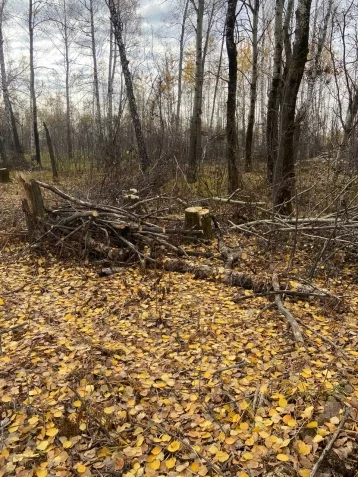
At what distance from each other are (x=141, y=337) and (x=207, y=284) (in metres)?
1.43

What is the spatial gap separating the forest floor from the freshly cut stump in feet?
5.26

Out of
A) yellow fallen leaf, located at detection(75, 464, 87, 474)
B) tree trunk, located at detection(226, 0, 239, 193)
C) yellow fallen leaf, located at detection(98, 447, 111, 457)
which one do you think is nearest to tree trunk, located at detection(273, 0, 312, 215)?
tree trunk, located at detection(226, 0, 239, 193)

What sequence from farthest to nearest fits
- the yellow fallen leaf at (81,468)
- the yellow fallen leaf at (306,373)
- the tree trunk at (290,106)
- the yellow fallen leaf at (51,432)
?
1. the tree trunk at (290,106)
2. the yellow fallen leaf at (306,373)
3. the yellow fallen leaf at (51,432)
4. the yellow fallen leaf at (81,468)

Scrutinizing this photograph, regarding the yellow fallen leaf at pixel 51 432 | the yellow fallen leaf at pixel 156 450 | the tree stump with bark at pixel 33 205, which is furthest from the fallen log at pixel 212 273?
the yellow fallen leaf at pixel 51 432

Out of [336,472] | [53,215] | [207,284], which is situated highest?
[53,215]

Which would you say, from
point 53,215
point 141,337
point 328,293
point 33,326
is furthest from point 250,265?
point 53,215

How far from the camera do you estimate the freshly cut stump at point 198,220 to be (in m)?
5.96

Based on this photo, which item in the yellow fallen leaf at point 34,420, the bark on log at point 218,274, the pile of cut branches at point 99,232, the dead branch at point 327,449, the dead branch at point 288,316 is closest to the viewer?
the dead branch at point 327,449

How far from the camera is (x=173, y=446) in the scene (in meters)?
2.28

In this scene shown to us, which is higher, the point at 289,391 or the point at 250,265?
the point at 250,265

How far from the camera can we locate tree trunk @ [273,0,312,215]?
587cm

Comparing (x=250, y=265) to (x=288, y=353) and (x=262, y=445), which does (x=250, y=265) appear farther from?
(x=262, y=445)

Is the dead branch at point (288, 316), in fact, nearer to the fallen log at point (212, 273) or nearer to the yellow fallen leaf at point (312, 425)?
the fallen log at point (212, 273)

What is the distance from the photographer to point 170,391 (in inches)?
110
